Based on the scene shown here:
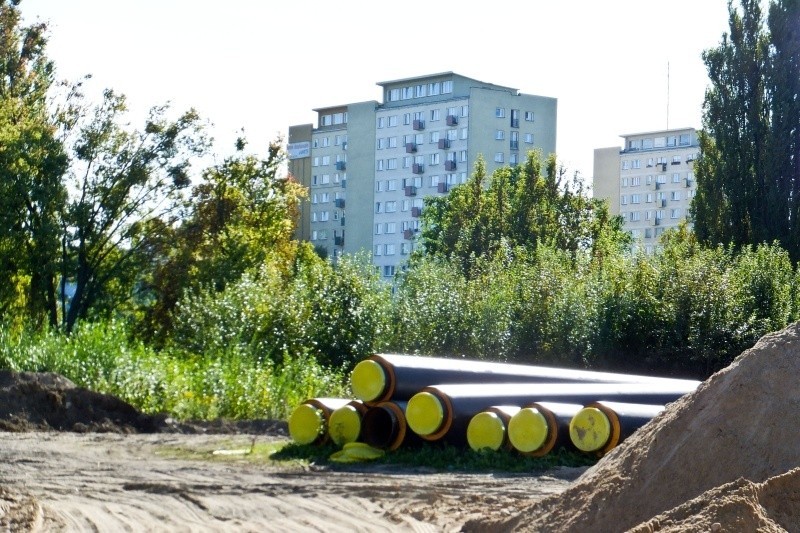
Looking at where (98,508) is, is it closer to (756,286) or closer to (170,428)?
(170,428)

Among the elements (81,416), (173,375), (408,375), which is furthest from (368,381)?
(173,375)

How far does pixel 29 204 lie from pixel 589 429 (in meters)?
26.2

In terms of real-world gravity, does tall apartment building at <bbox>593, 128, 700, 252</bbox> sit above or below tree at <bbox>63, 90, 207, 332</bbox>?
above

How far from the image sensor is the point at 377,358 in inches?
593

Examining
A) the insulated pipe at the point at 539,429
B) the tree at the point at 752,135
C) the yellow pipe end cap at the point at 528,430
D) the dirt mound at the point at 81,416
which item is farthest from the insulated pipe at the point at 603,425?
the tree at the point at 752,135

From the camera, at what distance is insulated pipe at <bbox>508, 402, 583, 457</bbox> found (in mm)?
13594

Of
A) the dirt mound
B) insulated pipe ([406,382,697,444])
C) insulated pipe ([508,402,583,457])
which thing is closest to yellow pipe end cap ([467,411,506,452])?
insulated pipe ([508,402,583,457])

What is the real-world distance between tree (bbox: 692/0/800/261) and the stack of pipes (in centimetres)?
1922

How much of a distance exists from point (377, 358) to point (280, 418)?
6.13m

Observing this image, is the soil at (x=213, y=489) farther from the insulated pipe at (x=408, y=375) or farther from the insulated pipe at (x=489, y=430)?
the insulated pipe at (x=408, y=375)

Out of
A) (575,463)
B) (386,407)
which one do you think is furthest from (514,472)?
(386,407)

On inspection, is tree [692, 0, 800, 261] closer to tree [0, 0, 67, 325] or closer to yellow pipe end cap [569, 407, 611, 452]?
tree [0, 0, 67, 325]

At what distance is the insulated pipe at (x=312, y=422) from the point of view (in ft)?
49.9

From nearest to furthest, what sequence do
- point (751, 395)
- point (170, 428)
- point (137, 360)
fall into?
point (751, 395) < point (170, 428) < point (137, 360)
